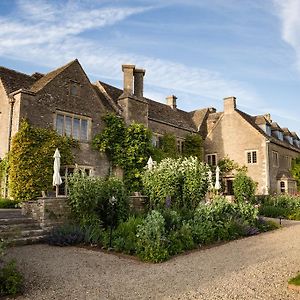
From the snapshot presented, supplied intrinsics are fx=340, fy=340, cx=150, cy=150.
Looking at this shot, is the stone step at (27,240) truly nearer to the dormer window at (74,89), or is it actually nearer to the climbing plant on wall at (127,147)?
the climbing plant on wall at (127,147)

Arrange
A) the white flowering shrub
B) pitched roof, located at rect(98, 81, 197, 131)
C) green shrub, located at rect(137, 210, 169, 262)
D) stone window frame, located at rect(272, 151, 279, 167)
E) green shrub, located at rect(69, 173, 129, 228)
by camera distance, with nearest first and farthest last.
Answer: green shrub, located at rect(137, 210, 169, 262)
green shrub, located at rect(69, 173, 129, 228)
the white flowering shrub
pitched roof, located at rect(98, 81, 197, 131)
stone window frame, located at rect(272, 151, 279, 167)

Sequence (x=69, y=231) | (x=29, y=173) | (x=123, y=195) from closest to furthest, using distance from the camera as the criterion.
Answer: (x=69, y=231) < (x=123, y=195) < (x=29, y=173)

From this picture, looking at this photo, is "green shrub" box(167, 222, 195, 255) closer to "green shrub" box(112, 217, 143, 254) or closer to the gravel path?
the gravel path

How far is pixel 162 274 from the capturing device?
287 inches

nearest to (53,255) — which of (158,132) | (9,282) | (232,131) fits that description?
(9,282)

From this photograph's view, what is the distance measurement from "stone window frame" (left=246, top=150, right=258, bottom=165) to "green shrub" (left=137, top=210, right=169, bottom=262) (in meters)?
22.2

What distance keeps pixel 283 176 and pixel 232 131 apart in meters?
6.04

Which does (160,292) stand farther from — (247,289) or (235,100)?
(235,100)

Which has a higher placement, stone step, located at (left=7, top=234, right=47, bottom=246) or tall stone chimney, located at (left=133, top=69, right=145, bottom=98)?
tall stone chimney, located at (left=133, top=69, right=145, bottom=98)

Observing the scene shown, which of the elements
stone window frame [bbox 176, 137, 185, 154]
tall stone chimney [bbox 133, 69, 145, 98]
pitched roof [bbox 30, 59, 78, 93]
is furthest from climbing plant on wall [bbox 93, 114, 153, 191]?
stone window frame [bbox 176, 137, 185, 154]

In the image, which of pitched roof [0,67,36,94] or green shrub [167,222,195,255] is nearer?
green shrub [167,222,195,255]

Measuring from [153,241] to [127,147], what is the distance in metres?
13.8

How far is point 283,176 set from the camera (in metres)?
30.5

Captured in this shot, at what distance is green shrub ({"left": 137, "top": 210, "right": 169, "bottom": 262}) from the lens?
8680mm
